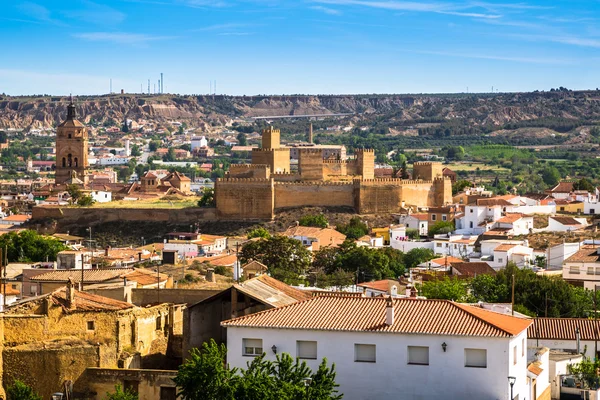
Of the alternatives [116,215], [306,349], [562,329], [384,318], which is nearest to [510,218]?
[116,215]

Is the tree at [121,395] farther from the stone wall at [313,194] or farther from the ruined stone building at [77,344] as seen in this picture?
the stone wall at [313,194]

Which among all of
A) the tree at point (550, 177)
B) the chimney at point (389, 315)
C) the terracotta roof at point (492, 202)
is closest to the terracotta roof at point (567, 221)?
the terracotta roof at point (492, 202)

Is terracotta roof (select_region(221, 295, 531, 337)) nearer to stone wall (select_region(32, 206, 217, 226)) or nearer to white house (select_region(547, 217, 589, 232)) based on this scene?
white house (select_region(547, 217, 589, 232))

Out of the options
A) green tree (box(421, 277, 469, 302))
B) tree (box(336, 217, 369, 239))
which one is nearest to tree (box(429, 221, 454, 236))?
tree (box(336, 217, 369, 239))

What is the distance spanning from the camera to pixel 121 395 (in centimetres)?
2155

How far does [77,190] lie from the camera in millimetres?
90500

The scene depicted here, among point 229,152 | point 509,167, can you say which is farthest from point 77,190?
point 229,152

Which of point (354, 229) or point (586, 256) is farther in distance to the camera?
point (354, 229)

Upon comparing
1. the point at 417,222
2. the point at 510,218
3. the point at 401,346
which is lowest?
the point at 417,222

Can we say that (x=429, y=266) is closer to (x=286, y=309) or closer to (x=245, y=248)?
(x=245, y=248)

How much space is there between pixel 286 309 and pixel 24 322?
15.2ft

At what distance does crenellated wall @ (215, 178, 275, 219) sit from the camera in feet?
240

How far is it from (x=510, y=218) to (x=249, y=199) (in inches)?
659

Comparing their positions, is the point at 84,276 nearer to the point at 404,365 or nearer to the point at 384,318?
the point at 384,318
